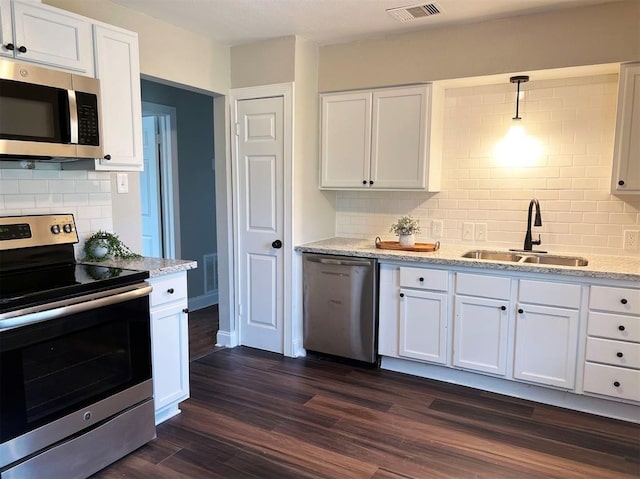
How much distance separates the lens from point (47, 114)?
6.84ft

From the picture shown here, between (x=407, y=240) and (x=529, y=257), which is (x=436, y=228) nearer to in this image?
(x=407, y=240)

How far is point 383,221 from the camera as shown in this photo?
3.85 metres

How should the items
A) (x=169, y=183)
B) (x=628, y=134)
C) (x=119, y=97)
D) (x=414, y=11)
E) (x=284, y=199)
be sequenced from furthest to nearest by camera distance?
(x=169, y=183), (x=284, y=199), (x=414, y=11), (x=628, y=134), (x=119, y=97)

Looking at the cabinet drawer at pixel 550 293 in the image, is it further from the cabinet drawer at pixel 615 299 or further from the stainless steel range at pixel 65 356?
the stainless steel range at pixel 65 356

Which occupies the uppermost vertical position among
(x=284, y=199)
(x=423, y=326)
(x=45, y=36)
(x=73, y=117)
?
(x=45, y=36)

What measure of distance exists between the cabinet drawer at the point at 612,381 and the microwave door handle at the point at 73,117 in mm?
2985

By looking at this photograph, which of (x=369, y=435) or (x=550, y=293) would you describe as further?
(x=550, y=293)

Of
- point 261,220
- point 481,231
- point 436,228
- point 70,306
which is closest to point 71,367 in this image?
point 70,306

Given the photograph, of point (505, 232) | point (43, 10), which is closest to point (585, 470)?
point (505, 232)

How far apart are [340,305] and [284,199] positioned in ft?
2.93

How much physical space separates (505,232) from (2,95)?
3.09m

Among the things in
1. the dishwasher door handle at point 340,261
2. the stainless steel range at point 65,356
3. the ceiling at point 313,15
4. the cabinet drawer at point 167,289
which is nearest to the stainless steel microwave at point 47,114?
the stainless steel range at point 65,356

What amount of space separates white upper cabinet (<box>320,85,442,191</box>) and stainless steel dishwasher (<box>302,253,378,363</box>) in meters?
0.65

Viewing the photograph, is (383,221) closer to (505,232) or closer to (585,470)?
(505,232)
